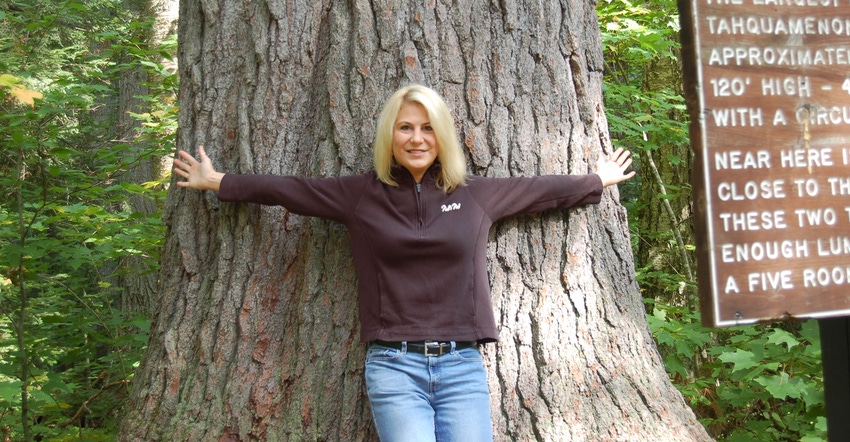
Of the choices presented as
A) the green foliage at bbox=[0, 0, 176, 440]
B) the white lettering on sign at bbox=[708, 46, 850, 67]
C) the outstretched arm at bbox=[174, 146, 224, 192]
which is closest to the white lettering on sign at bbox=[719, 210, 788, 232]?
the white lettering on sign at bbox=[708, 46, 850, 67]

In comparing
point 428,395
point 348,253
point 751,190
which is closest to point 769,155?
point 751,190

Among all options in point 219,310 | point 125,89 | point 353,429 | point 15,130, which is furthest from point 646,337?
point 125,89

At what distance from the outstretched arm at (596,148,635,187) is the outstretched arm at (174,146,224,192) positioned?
69.2 inches

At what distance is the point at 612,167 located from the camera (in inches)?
129

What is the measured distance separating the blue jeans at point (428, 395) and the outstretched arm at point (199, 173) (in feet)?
3.53

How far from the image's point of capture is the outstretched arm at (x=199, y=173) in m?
3.09

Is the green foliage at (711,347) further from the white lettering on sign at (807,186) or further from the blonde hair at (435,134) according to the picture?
the blonde hair at (435,134)

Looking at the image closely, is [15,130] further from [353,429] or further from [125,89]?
[125,89]

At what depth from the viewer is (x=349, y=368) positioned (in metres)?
2.99

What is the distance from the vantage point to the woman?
273cm

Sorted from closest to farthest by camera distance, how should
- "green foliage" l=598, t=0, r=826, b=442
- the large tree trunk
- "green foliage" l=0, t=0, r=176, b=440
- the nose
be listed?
the nose, the large tree trunk, "green foliage" l=598, t=0, r=826, b=442, "green foliage" l=0, t=0, r=176, b=440

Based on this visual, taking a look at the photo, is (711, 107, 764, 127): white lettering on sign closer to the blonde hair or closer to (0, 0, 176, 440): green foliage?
the blonde hair

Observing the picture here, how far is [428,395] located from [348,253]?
744 mm

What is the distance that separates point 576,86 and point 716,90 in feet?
4.27
